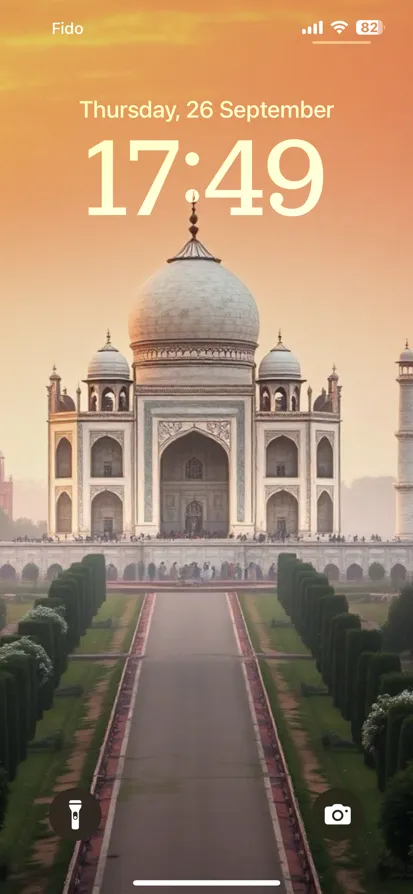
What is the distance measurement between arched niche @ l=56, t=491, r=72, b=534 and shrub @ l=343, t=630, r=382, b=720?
3021 centimetres

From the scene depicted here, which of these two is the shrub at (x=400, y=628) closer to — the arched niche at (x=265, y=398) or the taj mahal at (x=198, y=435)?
the taj mahal at (x=198, y=435)

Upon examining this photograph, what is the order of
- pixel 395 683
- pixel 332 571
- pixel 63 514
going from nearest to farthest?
pixel 395 683
pixel 332 571
pixel 63 514

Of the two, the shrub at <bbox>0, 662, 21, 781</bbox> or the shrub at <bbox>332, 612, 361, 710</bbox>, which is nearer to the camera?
the shrub at <bbox>0, 662, 21, 781</bbox>

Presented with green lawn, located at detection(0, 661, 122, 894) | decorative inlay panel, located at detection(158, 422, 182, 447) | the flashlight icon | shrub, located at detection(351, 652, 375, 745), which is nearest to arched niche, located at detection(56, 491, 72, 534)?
decorative inlay panel, located at detection(158, 422, 182, 447)

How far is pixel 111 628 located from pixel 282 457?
1919 centimetres

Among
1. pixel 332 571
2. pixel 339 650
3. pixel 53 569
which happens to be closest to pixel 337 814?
pixel 339 650

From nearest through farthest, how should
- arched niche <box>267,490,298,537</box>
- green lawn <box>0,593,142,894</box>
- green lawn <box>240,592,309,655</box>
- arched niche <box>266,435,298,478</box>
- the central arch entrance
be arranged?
green lawn <box>0,593,142,894</box>, green lawn <box>240,592,309,655</box>, arched niche <box>267,490,298,537</box>, arched niche <box>266,435,298,478</box>, the central arch entrance

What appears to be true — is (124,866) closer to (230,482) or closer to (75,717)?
(75,717)

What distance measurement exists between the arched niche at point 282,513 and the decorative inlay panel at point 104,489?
4.86 meters

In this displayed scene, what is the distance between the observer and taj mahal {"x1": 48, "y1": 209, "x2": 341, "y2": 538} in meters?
60.2

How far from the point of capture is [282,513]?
199 ft

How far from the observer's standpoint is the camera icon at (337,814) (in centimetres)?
1756

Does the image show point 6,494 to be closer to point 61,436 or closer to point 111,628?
point 61,436

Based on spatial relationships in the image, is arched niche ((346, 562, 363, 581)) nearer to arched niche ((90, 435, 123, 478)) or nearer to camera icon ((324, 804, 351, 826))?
arched niche ((90, 435, 123, 478))
